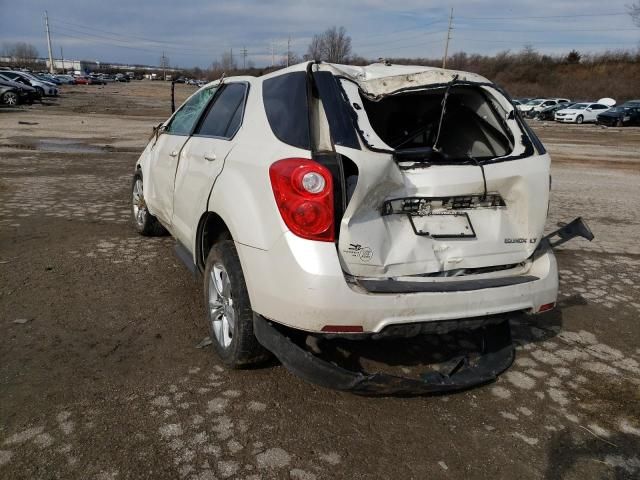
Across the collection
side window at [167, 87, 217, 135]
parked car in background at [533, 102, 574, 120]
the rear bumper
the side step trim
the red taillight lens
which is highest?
side window at [167, 87, 217, 135]

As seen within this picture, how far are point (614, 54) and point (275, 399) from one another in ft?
272

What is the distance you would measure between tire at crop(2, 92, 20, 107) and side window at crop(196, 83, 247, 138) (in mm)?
29575

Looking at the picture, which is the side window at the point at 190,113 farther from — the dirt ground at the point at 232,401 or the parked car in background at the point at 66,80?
the parked car in background at the point at 66,80

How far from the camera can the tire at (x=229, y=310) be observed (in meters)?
2.86

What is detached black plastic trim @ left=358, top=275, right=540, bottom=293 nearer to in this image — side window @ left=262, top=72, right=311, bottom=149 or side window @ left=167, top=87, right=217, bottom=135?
side window @ left=262, top=72, right=311, bottom=149

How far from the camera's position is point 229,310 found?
302cm

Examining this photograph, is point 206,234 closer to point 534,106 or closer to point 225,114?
point 225,114

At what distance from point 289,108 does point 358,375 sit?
1.49 metres

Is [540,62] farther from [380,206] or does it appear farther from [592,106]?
[380,206]

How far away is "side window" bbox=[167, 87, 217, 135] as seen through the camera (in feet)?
13.9

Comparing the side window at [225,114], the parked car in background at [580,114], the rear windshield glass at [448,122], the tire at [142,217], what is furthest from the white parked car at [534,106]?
the side window at [225,114]

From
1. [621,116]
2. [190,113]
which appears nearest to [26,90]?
[190,113]

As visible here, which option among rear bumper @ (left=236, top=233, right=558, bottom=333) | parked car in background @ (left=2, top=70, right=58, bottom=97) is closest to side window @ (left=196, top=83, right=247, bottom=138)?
rear bumper @ (left=236, top=233, right=558, bottom=333)

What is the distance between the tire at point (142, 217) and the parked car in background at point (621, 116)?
3795cm
